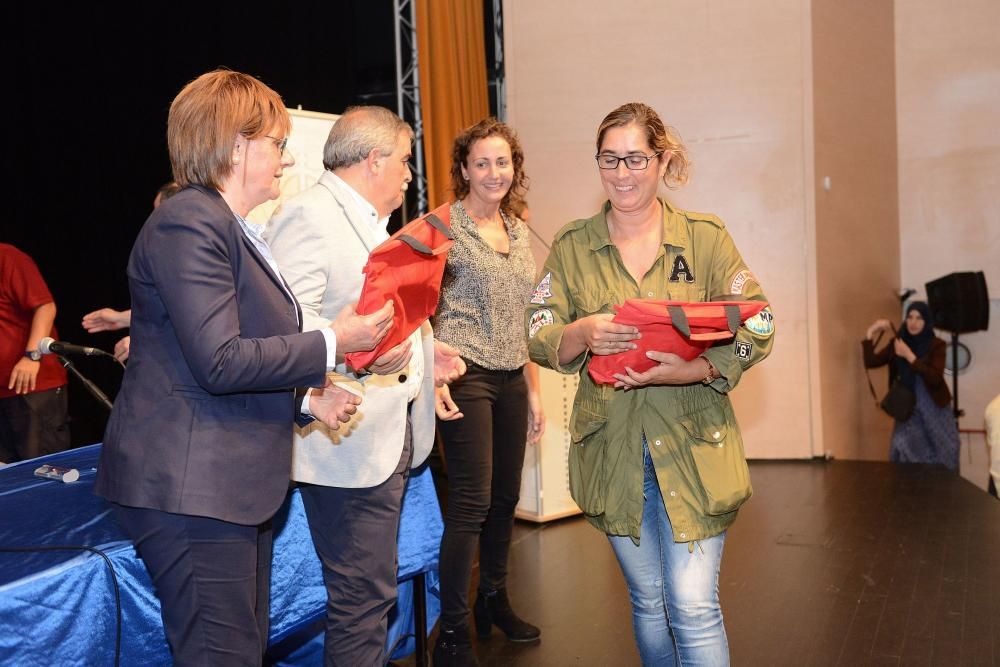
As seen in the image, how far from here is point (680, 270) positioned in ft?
6.55

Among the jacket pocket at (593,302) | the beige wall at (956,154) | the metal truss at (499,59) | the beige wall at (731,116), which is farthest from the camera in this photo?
the beige wall at (956,154)

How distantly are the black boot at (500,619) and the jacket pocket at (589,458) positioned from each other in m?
1.23

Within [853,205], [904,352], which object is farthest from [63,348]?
[853,205]

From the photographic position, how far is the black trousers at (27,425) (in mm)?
3717

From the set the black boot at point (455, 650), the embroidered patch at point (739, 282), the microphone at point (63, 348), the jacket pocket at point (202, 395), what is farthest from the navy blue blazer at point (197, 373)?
the black boot at point (455, 650)

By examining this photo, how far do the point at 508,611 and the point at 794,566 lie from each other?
1505 millimetres

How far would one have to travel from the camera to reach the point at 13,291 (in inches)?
147

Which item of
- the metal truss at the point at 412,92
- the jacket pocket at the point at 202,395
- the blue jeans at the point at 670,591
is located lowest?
the blue jeans at the point at 670,591

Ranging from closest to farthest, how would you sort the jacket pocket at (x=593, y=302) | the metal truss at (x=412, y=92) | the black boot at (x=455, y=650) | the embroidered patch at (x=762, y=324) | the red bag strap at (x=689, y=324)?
1. the red bag strap at (x=689, y=324)
2. the embroidered patch at (x=762, y=324)
3. the jacket pocket at (x=593, y=302)
4. the black boot at (x=455, y=650)
5. the metal truss at (x=412, y=92)

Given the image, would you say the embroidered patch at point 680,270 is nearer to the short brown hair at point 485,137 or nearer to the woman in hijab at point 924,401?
the short brown hair at point 485,137

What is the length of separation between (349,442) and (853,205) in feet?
21.0

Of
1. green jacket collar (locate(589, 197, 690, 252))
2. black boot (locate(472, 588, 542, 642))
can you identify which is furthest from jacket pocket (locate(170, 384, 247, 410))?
black boot (locate(472, 588, 542, 642))

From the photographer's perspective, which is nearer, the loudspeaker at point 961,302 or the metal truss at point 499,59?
the metal truss at point 499,59

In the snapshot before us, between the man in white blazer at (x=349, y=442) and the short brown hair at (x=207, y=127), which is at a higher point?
the short brown hair at (x=207, y=127)
